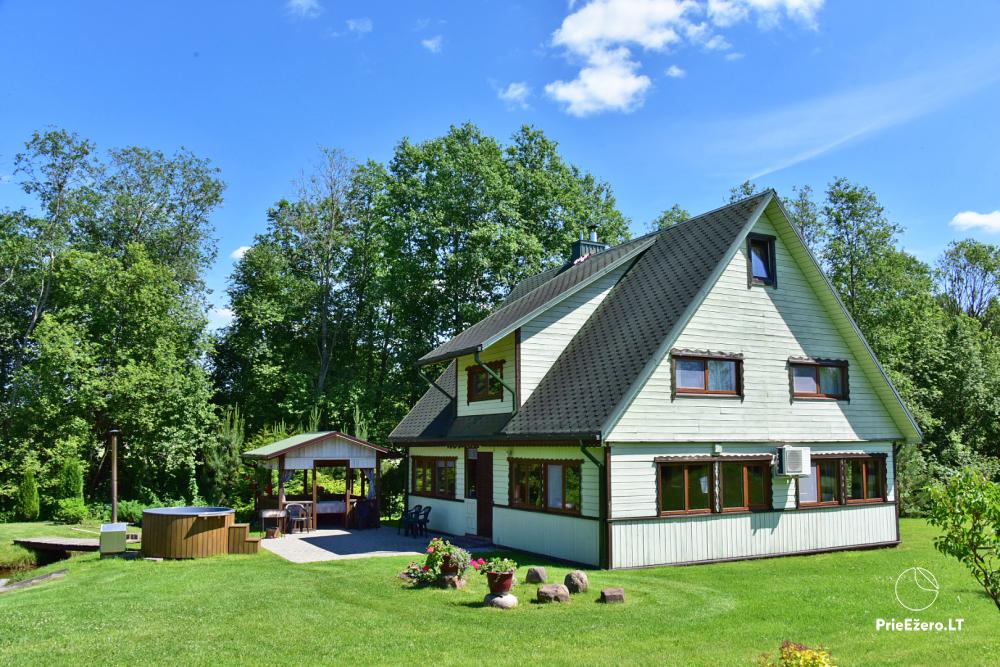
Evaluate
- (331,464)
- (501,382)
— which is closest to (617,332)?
(501,382)

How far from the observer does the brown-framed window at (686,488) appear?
47.8 feet

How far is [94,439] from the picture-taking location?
28234 mm

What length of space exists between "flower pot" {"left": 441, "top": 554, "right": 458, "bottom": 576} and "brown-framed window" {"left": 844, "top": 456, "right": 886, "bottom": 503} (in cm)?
1002

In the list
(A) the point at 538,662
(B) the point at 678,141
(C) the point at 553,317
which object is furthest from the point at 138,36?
(A) the point at 538,662

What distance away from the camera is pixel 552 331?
692 inches

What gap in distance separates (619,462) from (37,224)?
27706mm

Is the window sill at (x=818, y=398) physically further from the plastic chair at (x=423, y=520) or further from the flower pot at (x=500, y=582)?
the plastic chair at (x=423, y=520)

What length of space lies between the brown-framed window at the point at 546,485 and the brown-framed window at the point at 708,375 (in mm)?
2776

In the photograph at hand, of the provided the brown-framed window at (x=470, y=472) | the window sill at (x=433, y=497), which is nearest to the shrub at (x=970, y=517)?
the brown-framed window at (x=470, y=472)

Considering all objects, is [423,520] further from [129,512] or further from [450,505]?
[129,512]

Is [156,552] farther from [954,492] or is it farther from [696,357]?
[954,492]

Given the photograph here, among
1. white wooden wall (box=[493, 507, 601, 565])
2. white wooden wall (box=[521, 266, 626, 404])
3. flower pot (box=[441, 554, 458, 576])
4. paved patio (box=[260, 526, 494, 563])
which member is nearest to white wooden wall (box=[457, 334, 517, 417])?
white wooden wall (box=[521, 266, 626, 404])

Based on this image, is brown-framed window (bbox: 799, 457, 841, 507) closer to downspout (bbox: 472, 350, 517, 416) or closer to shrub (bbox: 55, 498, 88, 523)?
downspout (bbox: 472, 350, 517, 416)

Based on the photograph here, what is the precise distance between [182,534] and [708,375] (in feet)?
38.4
